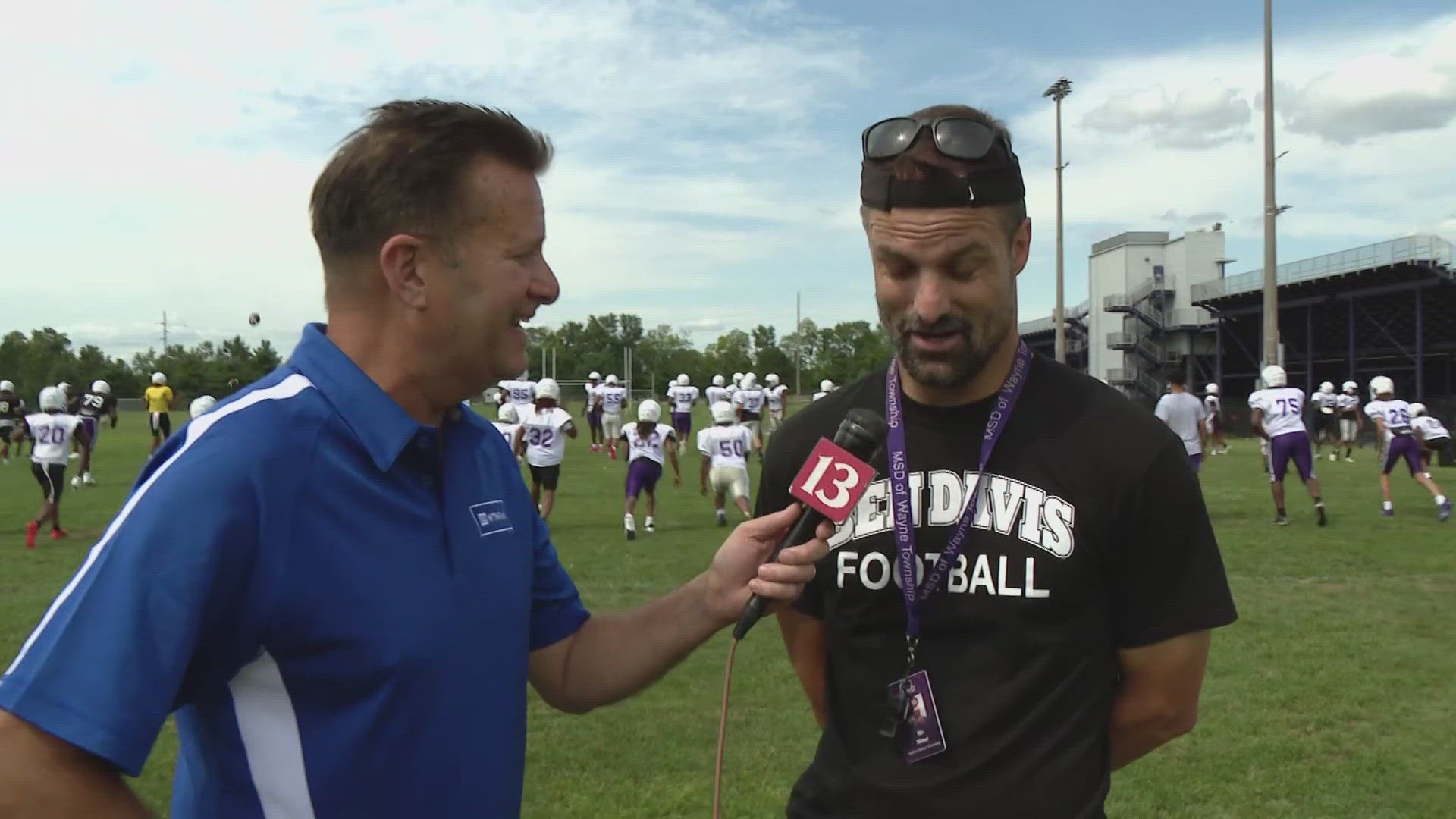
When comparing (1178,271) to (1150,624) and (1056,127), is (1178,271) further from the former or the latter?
(1150,624)

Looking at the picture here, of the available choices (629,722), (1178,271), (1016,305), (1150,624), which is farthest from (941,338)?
(1178,271)

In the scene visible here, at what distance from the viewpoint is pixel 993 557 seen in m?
2.19

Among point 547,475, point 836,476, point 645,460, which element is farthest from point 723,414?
point 836,476

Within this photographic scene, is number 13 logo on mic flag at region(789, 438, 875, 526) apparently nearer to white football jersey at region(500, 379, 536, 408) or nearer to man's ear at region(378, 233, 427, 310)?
man's ear at region(378, 233, 427, 310)

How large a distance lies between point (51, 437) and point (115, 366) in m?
85.0

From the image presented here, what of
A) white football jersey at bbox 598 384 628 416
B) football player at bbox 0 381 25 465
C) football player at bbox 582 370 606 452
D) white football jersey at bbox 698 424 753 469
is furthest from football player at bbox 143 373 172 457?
white football jersey at bbox 698 424 753 469

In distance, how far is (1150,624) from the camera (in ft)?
7.18

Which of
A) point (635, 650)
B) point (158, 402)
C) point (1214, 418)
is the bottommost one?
point (635, 650)

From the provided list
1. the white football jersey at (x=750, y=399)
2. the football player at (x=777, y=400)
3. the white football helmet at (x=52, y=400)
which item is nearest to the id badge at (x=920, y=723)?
the white football helmet at (x=52, y=400)

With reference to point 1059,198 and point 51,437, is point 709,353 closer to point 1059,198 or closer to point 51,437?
point 1059,198

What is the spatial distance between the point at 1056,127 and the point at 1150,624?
4898 centimetres

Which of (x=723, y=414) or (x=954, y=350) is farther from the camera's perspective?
(x=723, y=414)

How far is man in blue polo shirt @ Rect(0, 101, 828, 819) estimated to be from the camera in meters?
1.46

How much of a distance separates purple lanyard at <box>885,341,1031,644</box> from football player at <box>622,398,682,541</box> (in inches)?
477
